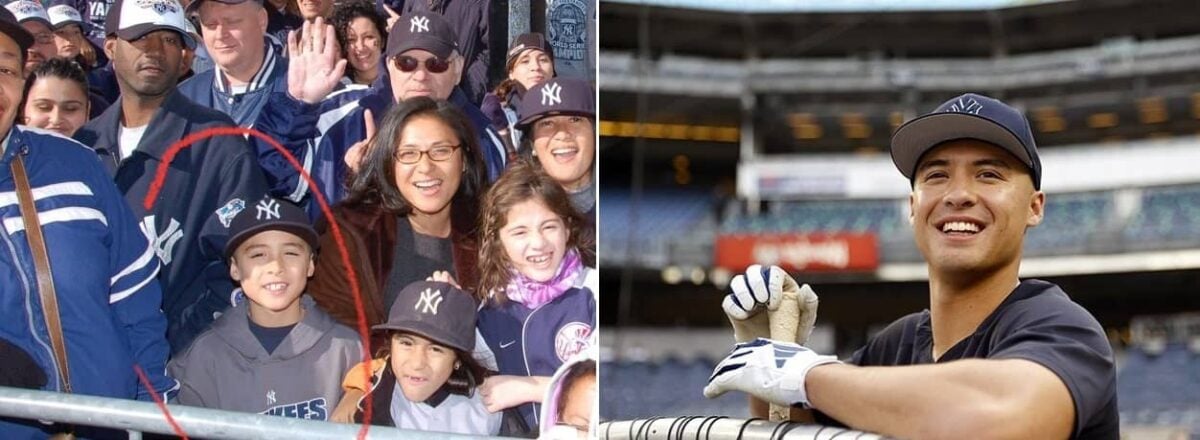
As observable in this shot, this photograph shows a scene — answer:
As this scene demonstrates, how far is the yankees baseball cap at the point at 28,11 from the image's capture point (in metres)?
2.41

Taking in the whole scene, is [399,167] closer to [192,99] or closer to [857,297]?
[192,99]

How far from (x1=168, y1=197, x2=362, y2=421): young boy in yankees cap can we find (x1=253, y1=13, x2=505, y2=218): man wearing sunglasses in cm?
7

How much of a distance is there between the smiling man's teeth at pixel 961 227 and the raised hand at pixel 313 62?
109 centimetres

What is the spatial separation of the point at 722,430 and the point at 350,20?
105cm

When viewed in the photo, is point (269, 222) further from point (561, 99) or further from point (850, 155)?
point (850, 155)

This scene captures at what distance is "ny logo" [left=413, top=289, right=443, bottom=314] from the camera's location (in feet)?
7.12

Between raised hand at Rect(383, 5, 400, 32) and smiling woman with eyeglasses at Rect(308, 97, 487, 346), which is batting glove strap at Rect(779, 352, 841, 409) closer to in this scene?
smiling woman with eyeglasses at Rect(308, 97, 487, 346)

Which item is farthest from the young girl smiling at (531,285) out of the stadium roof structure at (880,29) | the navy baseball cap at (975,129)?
the stadium roof structure at (880,29)

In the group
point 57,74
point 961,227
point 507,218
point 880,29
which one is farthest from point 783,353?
point 880,29

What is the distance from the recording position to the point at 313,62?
229 cm

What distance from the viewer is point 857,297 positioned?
2453 cm

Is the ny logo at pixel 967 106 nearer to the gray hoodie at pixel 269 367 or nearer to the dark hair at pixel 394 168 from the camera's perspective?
the dark hair at pixel 394 168

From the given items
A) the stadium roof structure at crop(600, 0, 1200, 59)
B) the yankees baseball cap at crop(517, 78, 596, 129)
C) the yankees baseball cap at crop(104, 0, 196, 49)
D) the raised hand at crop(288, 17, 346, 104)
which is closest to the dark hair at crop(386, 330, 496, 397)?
the yankees baseball cap at crop(517, 78, 596, 129)

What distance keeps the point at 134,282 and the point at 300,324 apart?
335mm
